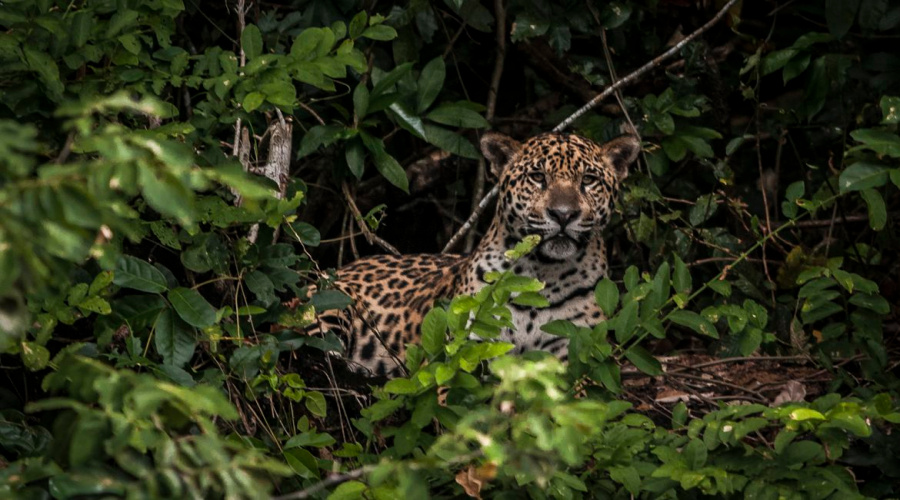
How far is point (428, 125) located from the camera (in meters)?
6.61

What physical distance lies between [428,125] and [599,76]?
3.60ft

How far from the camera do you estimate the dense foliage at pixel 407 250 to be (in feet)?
9.20

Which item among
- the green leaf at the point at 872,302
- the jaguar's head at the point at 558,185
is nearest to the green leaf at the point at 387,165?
the jaguar's head at the point at 558,185

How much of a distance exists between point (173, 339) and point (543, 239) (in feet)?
6.99

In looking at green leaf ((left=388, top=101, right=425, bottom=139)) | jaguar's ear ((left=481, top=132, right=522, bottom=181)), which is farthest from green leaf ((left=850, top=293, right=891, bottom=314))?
green leaf ((left=388, top=101, right=425, bottom=139))

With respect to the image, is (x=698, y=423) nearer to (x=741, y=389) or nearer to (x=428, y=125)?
(x=741, y=389)

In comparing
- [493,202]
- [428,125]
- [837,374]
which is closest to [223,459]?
[837,374]

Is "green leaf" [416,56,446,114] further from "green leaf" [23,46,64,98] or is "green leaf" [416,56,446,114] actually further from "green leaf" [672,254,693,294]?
"green leaf" [23,46,64,98]

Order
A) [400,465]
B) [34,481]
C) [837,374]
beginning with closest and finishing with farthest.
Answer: [400,465] → [34,481] → [837,374]

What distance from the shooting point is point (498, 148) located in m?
6.51

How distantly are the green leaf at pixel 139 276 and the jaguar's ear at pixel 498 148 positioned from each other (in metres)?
2.48

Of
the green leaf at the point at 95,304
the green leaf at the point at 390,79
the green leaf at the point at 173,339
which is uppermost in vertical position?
the green leaf at the point at 390,79

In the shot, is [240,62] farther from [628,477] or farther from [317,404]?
[628,477]

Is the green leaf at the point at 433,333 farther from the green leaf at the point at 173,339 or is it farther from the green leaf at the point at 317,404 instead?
the green leaf at the point at 173,339
